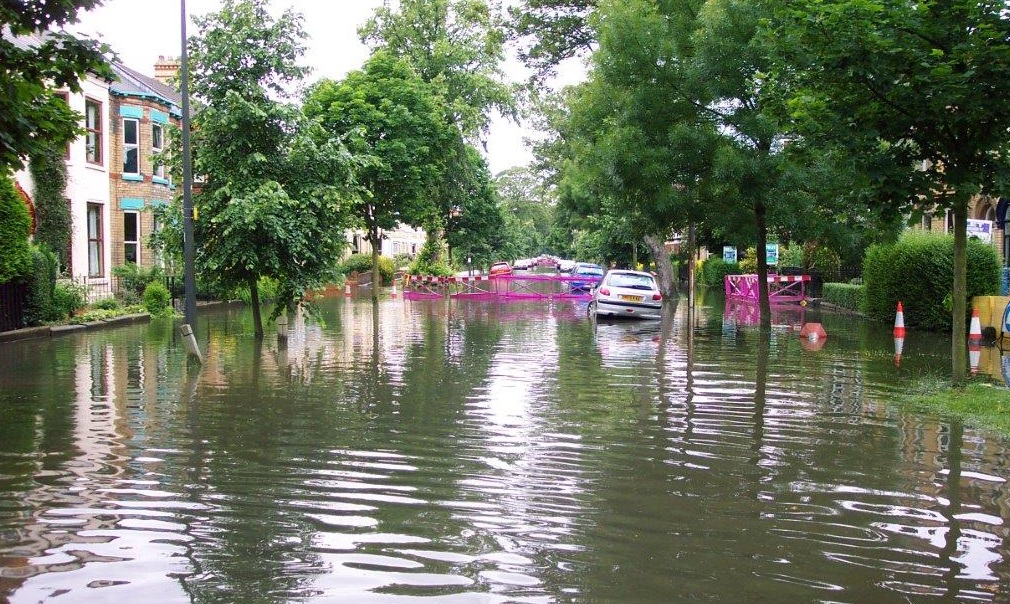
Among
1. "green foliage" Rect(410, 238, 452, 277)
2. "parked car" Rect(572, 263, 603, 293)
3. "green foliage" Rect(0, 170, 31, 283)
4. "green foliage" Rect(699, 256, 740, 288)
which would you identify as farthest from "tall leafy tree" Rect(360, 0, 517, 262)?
"green foliage" Rect(0, 170, 31, 283)

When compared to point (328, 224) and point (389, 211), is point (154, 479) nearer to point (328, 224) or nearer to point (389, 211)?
point (328, 224)

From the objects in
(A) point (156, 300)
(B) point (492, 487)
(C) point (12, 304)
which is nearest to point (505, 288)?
(A) point (156, 300)

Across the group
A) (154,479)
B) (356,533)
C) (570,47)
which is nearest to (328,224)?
(154,479)

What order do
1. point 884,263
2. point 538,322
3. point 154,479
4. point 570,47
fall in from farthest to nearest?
point 570,47, point 538,322, point 884,263, point 154,479

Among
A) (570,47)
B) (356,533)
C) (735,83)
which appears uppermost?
(570,47)

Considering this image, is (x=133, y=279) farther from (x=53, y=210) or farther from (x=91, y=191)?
(x=53, y=210)

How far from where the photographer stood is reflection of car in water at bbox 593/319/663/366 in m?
15.2

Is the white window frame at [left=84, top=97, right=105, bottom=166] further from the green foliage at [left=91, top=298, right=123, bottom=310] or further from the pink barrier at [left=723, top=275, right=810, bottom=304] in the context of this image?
the pink barrier at [left=723, top=275, right=810, bottom=304]

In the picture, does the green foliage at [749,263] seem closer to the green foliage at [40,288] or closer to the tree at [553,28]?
the tree at [553,28]

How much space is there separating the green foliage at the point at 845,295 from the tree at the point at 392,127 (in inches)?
678

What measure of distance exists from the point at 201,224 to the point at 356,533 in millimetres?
13423

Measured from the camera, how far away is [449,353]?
15.6m

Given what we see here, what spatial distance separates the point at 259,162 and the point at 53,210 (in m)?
10.7

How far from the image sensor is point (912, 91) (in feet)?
31.2
